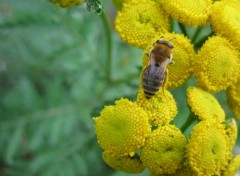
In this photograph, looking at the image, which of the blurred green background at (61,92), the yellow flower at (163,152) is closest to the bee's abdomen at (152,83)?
the yellow flower at (163,152)

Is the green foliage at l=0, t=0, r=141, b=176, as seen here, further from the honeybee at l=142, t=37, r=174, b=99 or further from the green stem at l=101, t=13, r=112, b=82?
the honeybee at l=142, t=37, r=174, b=99

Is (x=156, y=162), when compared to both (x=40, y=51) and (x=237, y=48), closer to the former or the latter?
(x=237, y=48)

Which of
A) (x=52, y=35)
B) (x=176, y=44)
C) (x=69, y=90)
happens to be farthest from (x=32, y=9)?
(x=176, y=44)

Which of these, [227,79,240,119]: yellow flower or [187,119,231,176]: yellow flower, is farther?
[227,79,240,119]: yellow flower

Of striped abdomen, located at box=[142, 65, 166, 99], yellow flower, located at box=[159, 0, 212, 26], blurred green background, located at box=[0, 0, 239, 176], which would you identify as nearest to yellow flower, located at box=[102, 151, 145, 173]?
striped abdomen, located at box=[142, 65, 166, 99]

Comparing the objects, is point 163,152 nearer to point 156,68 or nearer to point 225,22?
point 156,68

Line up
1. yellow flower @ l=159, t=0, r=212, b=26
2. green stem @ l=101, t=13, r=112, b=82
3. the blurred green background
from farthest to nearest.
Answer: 1. the blurred green background
2. green stem @ l=101, t=13, r=112, b=82
3. yellow flower @ l=159, t=0, r=212, b=26
